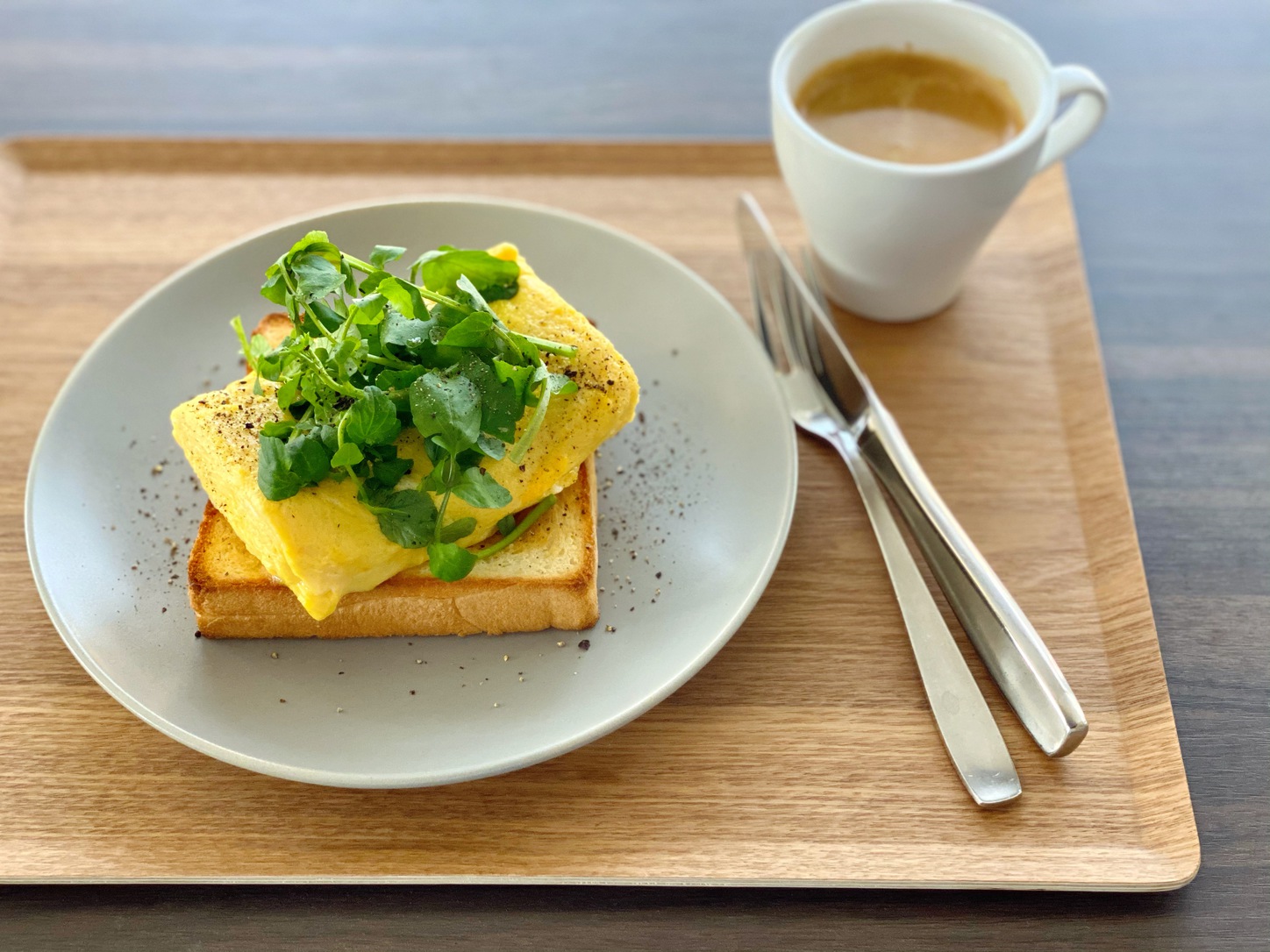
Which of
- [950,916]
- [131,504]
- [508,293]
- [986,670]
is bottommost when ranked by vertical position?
[950,916]

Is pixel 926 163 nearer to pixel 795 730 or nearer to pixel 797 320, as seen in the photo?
pixel 797 320

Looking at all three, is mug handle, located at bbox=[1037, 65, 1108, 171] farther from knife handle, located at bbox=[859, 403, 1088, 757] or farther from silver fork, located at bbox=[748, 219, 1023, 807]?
knife handle, located at bbox=[859, 403, 1088, 757]

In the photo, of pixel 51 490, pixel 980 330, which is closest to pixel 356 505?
pixel 51 490

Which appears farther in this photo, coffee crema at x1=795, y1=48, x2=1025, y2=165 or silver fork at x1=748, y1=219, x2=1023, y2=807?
coffee crema at x1=795, y1=48, x2=1025, y2=165

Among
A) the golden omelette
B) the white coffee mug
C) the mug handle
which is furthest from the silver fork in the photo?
the mug handle

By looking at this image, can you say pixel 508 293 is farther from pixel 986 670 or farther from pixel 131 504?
pixel 986 670

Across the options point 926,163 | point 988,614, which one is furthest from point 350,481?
point 926,163
